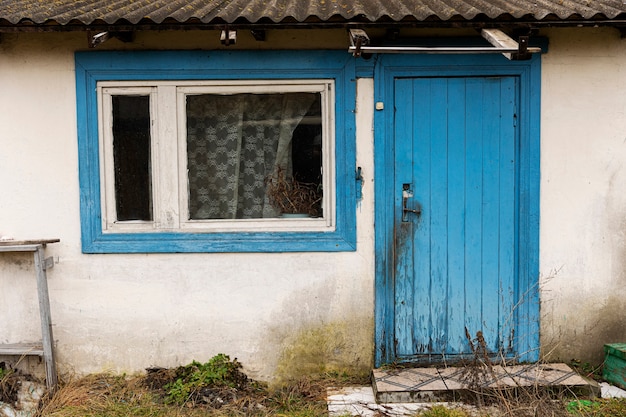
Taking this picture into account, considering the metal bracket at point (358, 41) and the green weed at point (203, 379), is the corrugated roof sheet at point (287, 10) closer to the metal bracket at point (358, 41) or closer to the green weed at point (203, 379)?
the metal bracket at point (358, 41)

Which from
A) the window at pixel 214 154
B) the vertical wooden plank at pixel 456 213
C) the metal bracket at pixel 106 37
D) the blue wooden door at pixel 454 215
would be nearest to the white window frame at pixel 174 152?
the window at pixel 214 154

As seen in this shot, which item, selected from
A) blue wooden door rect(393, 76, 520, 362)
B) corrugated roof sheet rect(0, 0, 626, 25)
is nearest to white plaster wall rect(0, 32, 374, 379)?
blue wooden door rect(393, 76, 520, 362)

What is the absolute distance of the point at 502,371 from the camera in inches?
201

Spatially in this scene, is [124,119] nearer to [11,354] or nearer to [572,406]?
[11,354]

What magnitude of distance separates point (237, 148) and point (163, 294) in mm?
1414

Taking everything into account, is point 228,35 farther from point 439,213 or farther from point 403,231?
point 439,213

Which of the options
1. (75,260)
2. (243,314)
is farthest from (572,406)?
(75,260)

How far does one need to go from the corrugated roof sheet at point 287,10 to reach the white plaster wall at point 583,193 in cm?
52

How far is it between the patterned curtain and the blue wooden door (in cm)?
99

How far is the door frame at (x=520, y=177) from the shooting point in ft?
17.3

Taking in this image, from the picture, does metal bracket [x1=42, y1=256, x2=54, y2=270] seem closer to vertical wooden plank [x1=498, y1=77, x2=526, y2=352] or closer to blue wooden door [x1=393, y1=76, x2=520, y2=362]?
blue wooden door [x1=393, y1=76, x2=520, y2=362]

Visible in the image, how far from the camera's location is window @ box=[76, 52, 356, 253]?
17.3ft

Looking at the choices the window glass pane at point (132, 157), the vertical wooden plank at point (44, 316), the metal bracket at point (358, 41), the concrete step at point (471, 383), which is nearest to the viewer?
the metal bracket at point (358, 41)

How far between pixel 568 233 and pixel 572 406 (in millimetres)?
1476
